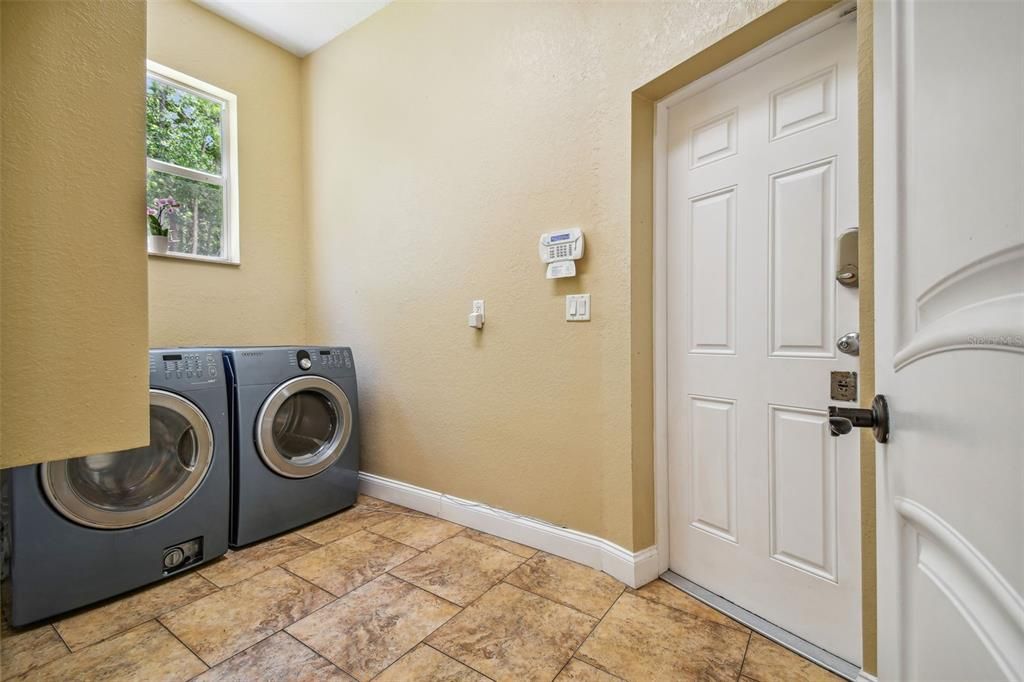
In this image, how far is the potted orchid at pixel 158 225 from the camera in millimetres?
2379

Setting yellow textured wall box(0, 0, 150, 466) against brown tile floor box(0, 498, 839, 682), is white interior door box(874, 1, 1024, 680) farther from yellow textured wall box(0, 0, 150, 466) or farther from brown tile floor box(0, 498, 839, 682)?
yellow textured wall box(0, 0, 150, 466)

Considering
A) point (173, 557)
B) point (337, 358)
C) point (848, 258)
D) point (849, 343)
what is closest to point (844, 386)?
point (849, 343)

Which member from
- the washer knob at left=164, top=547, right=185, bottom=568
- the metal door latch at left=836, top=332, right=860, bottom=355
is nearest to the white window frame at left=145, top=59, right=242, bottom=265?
the washer knob at left=164, top=547, right=185, bottom=568

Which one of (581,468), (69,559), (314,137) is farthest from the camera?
(314,137)

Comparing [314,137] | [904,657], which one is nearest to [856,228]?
[904,657]

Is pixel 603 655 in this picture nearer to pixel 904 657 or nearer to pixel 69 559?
pixel 904 657

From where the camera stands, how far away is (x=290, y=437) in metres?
2.31

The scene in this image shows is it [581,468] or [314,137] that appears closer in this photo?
→ [581,468]

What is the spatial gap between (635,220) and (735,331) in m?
0.56

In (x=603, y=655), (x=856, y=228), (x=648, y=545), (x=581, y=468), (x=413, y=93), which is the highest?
(x=413, y=93)

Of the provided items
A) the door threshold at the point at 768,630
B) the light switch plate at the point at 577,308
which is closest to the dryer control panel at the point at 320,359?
the light switch plate at the point at 577,308

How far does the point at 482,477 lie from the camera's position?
7.13ft

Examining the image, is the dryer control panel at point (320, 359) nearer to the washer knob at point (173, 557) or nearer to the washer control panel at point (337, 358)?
the washer control panel at point (337, 358)

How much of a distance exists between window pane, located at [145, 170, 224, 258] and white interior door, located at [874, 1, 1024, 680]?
3.18m
